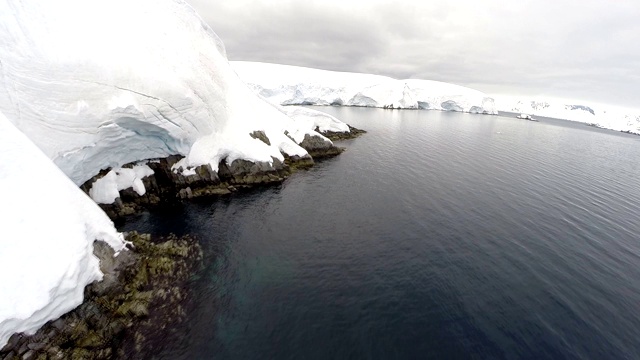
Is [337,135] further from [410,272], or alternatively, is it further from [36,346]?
[36,346]

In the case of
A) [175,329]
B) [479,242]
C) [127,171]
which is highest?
[127,171]

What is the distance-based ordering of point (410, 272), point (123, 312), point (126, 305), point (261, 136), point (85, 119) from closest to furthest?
point (123, 312) → point (126, 305) → point (410, 272) → point (85, 119) → point (261, 136)

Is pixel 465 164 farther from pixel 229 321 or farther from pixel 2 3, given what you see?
pixel 2 3

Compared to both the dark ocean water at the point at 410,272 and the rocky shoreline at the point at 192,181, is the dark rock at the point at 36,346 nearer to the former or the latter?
the dark ocean water at the point at 410,272

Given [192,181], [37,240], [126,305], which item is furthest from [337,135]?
[37,240]

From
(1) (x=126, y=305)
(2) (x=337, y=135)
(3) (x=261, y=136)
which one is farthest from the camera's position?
(2) (x=337, y=135)

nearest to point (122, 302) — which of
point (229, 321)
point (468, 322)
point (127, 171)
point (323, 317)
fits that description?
point (229, 321)

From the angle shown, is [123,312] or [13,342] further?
[123,312]
